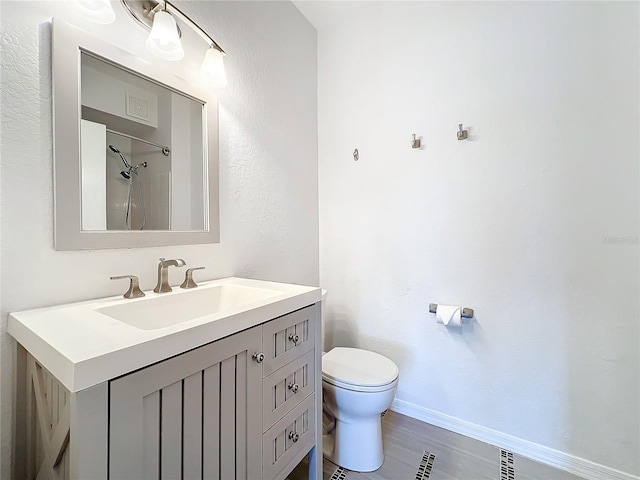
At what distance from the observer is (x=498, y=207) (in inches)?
58.5

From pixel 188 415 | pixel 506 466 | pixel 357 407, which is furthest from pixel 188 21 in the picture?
pixel 506 466

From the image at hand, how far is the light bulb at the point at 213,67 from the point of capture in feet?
4.21

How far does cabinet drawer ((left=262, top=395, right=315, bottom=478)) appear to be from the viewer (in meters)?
0.96

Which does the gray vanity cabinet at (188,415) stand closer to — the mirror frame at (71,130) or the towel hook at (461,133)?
the mirror frame at (71,130)

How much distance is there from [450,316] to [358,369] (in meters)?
0.57

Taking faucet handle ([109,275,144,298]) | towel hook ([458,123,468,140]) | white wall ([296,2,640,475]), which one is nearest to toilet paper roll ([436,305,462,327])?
white wall ([296,2,640,475])

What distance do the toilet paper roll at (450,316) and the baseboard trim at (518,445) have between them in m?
0.58

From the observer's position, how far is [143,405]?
25.0 inches

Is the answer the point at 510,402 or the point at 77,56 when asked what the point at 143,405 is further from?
the point at 510,402

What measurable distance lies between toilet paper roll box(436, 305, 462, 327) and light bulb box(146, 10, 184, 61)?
5.69 ft

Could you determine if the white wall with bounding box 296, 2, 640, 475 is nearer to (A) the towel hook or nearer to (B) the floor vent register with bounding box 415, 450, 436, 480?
(A) the towel hook

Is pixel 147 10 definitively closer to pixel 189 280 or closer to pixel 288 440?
pixel 189 280

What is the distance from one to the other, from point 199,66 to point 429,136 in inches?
49.2

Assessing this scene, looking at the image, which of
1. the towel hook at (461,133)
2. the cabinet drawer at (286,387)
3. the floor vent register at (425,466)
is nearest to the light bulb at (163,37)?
the cabinet drawer at (286,387)
